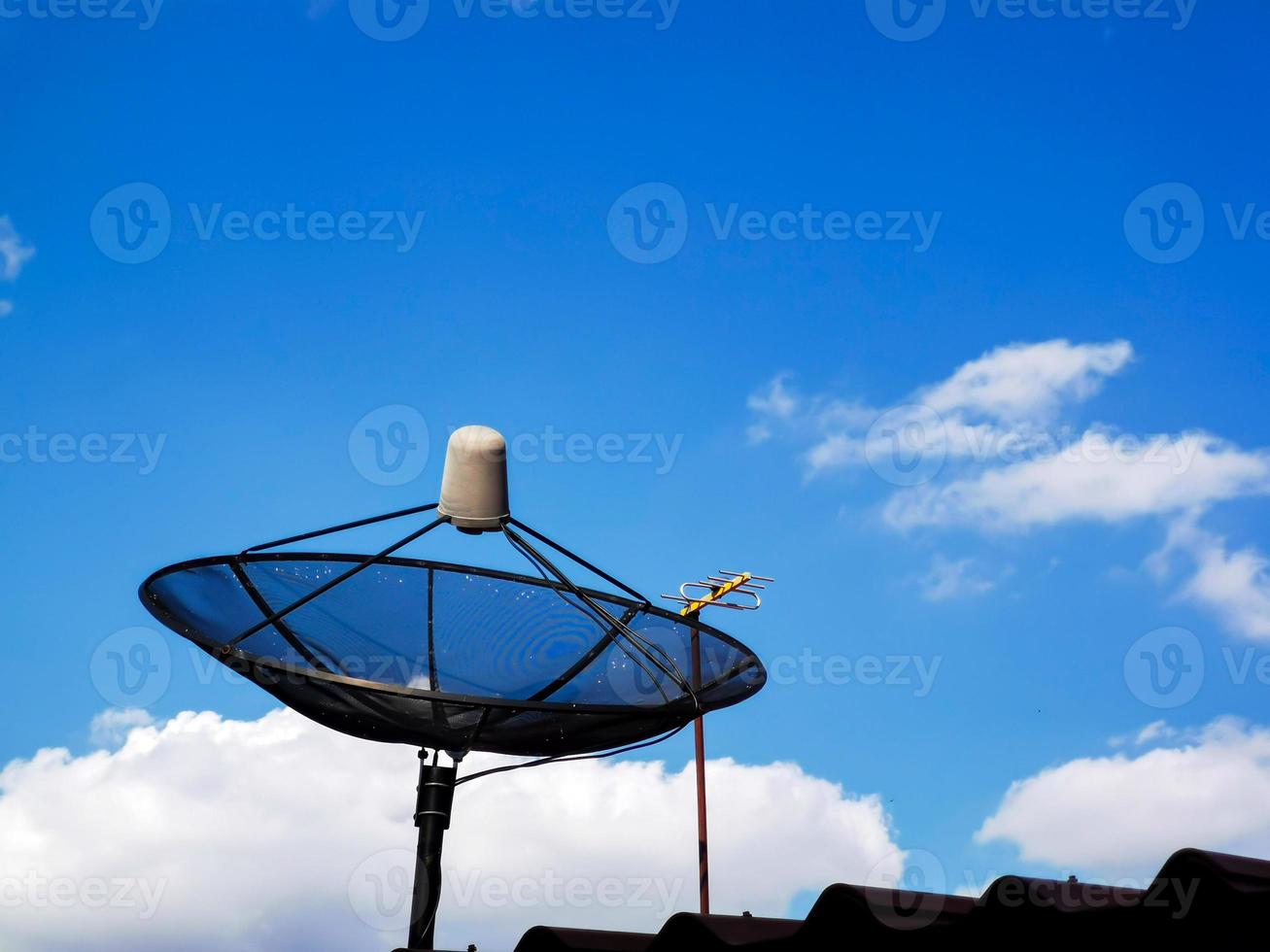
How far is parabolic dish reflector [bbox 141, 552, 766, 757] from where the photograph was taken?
7.81 meters

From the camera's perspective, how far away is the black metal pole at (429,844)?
7523mm

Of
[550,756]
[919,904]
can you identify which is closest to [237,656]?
[550,756]

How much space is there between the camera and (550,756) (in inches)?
331

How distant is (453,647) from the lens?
370 inches

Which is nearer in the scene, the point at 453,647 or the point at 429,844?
the point at 429,844

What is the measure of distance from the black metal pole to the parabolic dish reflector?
21 cm

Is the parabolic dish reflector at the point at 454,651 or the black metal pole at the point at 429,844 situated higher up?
the parabolic dish reflector at the point at 454,651

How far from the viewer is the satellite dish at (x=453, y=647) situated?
768 cm

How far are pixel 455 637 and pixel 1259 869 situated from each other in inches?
229

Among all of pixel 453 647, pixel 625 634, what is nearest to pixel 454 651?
pixel 453 647

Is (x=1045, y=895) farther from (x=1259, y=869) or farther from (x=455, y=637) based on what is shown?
(x=455, y=637)

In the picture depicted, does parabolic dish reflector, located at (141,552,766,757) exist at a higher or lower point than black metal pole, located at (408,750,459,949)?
higher

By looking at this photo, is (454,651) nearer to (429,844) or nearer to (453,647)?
(453,647)

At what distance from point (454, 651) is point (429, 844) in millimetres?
1945
